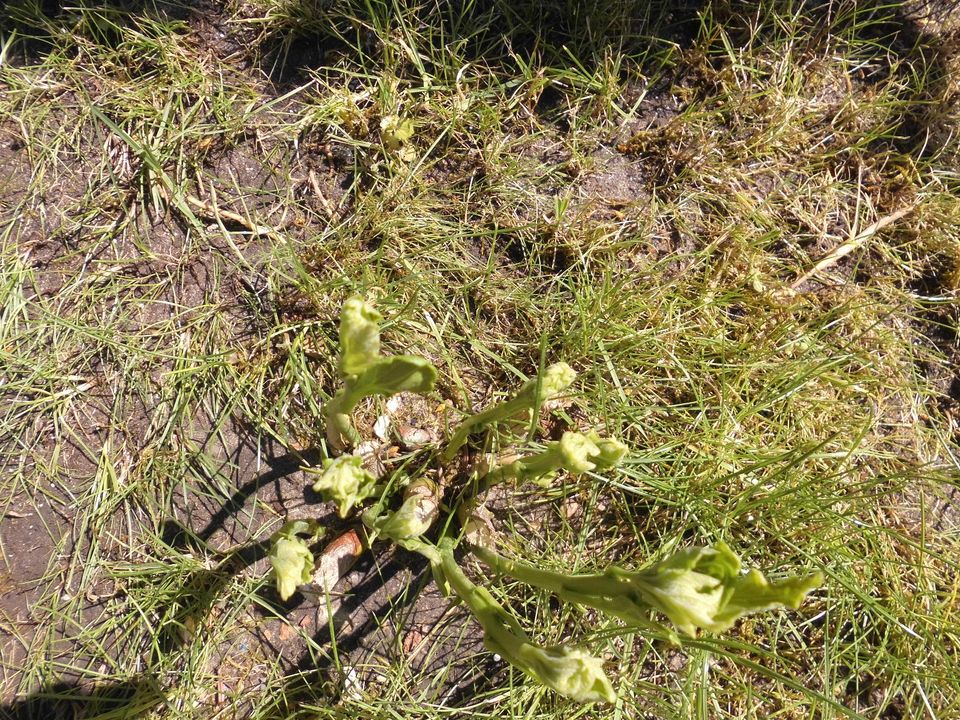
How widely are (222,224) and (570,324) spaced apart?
45.6 inches

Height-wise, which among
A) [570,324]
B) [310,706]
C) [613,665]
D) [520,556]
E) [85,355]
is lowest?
[310,706]

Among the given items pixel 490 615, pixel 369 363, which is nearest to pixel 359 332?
pixel 369 363

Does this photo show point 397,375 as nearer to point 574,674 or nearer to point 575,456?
point 575,456

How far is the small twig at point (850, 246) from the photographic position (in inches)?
90.4

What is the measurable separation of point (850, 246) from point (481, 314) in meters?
1.35

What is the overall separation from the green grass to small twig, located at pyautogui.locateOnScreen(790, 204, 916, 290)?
0.02 m

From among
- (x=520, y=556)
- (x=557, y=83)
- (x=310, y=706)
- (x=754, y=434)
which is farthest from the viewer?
(x=557, y=83)

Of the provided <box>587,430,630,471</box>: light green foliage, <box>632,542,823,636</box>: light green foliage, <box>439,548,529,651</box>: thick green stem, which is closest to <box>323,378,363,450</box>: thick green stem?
<box>439,548,529,651</box>: thick green stem

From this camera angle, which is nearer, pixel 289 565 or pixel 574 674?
pixel 574 674

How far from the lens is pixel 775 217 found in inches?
91.8

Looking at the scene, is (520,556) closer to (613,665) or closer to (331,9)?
(613,665)

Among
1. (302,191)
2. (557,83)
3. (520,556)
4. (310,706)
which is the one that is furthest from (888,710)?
(302,191)

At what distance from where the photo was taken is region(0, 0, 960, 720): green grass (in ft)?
6.19

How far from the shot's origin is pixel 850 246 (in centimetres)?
233
